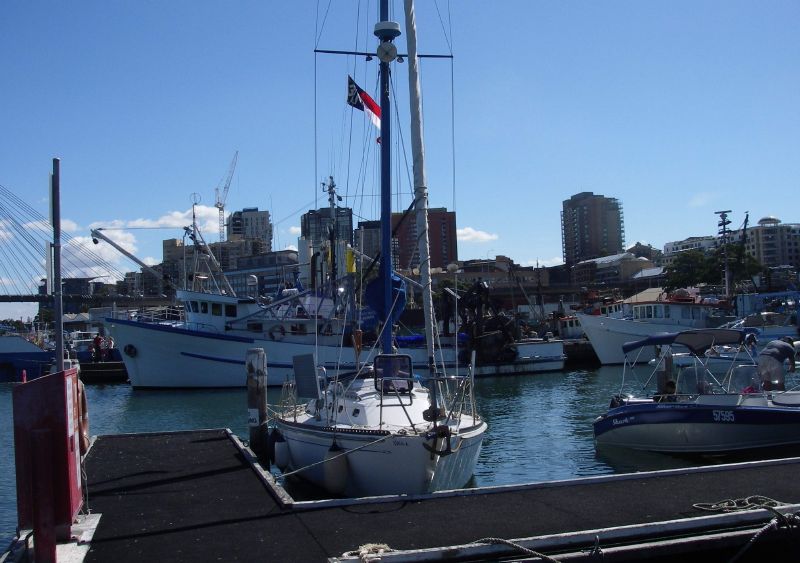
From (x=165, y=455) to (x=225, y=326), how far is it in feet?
91.8

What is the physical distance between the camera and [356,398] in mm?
15102

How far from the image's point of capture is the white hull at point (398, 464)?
12414mm

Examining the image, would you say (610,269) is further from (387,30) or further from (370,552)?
(370,552)

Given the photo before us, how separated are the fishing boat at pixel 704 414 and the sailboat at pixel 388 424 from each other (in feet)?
20.2

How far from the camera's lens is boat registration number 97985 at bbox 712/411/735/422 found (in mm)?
17344

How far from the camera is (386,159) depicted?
60.5 ft

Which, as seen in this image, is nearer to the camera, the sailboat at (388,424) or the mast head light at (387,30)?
the sailboat at (388,424)

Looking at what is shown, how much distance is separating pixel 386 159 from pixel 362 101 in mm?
2025

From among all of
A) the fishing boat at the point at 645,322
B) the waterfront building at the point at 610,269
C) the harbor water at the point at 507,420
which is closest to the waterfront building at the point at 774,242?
the waterfront building at the point at 610,269

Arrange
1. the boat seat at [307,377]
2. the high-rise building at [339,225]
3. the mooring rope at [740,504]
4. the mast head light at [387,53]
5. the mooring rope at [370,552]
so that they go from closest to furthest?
the mooring rope at [370,552] < the mooring rope at [740,504] < the boat seat at [307,377] < the mast head light at [387,53] < the high-rise building at [339,225]

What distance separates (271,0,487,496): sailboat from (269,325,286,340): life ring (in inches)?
973

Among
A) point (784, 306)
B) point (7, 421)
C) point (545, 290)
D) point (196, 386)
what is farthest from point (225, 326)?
point (545, 290)

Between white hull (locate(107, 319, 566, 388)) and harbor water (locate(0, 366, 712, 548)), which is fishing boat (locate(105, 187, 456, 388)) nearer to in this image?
white hull (locate(107, 319, 566, 388))

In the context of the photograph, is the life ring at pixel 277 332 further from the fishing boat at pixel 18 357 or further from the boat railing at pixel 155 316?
the fishing boat at pixel 18 357
